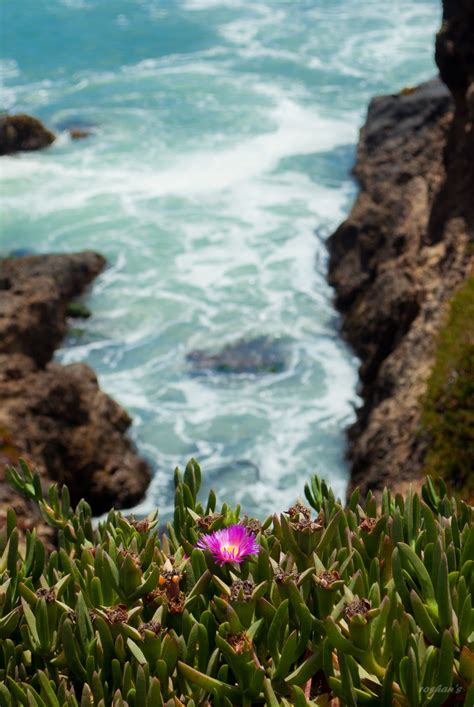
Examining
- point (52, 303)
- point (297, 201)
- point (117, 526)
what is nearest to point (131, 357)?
point (52, 303)

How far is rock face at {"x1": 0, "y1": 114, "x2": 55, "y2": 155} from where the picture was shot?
24.2m

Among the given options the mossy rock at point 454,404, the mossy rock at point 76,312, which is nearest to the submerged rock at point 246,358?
the mossy rock at point 76,312

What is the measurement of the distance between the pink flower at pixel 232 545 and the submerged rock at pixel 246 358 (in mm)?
10854

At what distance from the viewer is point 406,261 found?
11414mm

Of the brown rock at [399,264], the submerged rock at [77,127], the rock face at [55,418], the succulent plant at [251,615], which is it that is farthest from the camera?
the submerged rock at [77,127]

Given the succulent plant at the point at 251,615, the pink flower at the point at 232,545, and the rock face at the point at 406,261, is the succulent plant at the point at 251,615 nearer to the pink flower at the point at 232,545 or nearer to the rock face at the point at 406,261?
the pink flower at the point at 232,545

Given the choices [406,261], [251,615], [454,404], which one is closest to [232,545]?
[251,615]

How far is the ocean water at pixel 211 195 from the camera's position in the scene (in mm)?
12203

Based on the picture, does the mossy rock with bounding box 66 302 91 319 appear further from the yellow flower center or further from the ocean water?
the yellow flower center

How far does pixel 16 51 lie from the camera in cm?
3462

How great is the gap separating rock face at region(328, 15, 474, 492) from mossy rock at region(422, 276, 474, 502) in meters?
0.26

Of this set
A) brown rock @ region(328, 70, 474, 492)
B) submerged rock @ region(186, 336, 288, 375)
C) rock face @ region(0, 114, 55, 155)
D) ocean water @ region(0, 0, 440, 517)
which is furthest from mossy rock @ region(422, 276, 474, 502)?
rock face @ region(0, 114, 55, 155)

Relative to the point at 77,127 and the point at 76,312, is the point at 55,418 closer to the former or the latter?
the point at 76,312

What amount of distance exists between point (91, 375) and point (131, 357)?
3460mm
